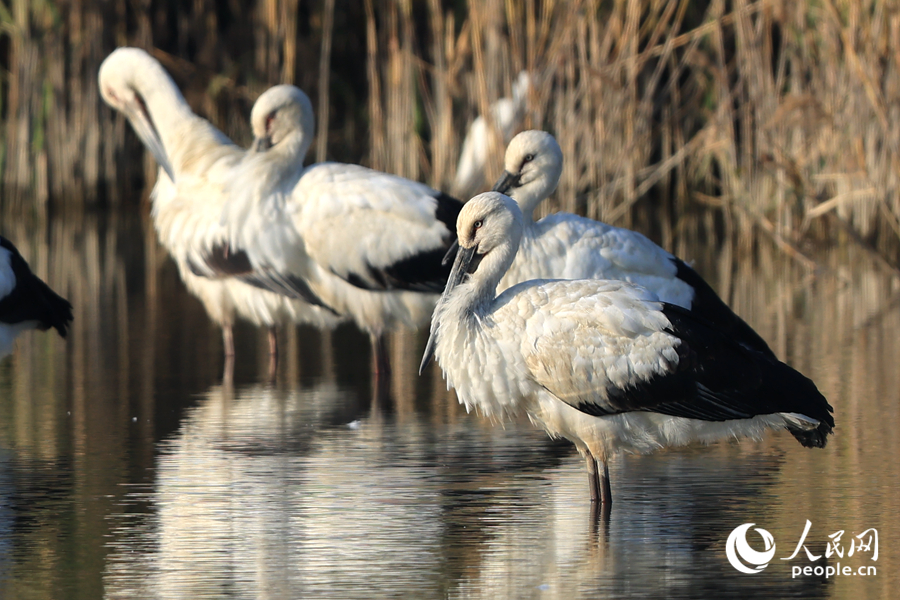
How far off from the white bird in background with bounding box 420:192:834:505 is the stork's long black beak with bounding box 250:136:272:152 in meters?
3.72

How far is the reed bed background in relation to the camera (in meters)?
11.2

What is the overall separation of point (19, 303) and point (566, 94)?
21.5 feet

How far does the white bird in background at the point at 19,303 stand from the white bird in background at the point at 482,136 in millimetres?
4633

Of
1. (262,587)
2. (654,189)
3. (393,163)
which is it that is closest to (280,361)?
(262,587)

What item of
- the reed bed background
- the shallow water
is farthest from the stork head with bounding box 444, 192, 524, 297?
the reed bed background

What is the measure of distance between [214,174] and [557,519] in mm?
4581

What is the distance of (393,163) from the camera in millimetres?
14039

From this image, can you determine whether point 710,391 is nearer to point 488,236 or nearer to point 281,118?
point 488,236

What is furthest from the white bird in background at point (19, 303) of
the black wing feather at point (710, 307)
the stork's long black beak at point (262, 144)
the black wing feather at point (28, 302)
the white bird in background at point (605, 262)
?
the black wing feather at point (710, 307)

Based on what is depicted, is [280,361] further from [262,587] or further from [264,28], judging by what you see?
[264,28]

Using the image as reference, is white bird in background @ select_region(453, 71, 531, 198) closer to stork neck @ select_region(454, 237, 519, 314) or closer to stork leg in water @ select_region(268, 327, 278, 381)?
stork leg in water @ select_region(268, 327, 278, 381)

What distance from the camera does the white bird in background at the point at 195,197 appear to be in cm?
880

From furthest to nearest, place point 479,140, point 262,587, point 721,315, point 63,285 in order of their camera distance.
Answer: point 479,140, point 63,285, point 721,315, point 262,587

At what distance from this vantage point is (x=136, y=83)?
995 centimetres
